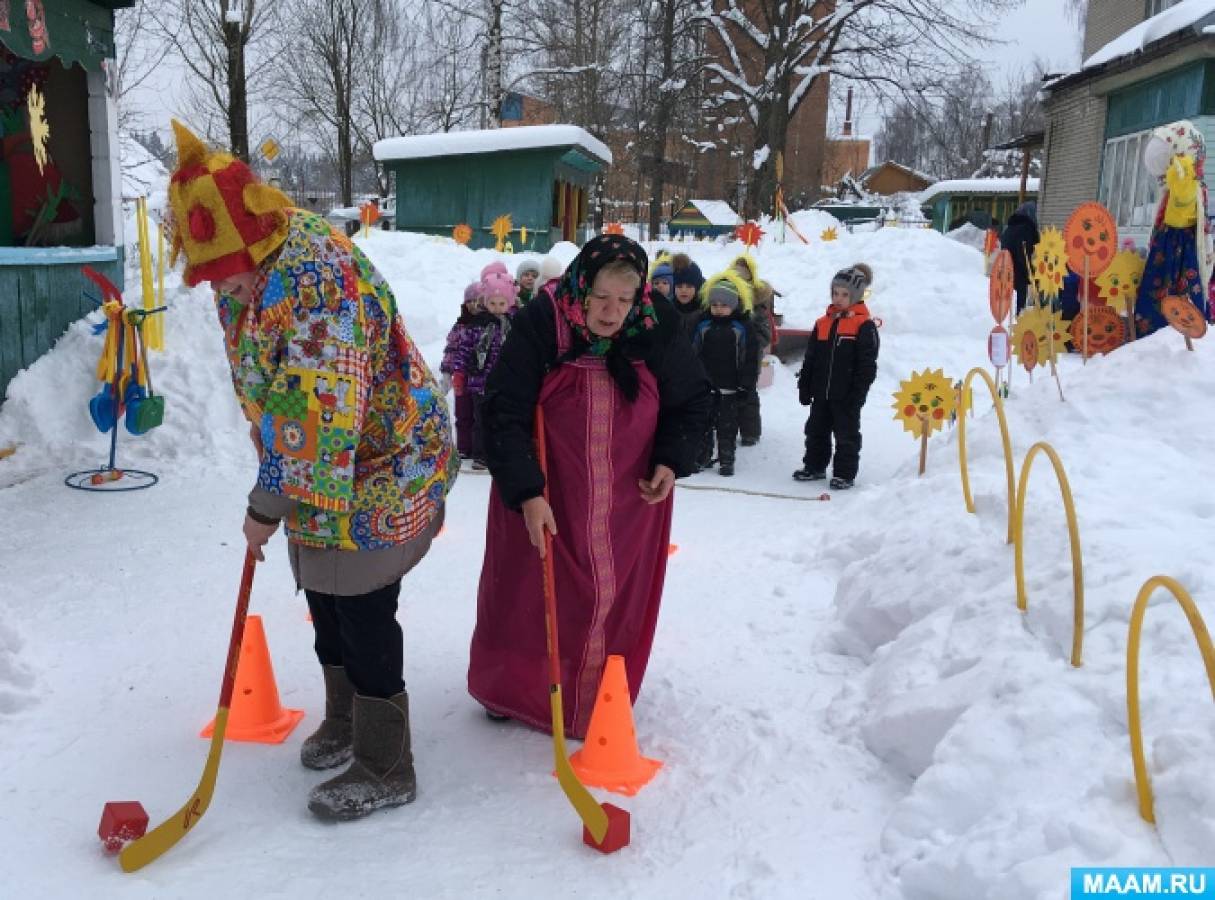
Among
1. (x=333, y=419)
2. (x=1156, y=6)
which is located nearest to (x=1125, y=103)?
(x=1156, y=6)

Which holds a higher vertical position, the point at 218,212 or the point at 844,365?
the point at 218,212

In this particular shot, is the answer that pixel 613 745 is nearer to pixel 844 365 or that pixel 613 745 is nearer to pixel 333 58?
pixel 844 365

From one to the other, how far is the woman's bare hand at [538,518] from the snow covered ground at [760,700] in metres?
0.78

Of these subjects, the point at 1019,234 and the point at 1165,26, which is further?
the point at 1165,26

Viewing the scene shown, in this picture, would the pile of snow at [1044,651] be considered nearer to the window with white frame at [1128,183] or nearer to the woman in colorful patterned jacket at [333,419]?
the woman in colorful patterned jacket at [333,419]

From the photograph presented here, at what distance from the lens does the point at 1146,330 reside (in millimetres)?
6086

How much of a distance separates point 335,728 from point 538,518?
0.97m

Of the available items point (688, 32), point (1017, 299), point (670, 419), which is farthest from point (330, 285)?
point (688, 32)

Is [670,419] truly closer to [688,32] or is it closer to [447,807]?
[447,807]

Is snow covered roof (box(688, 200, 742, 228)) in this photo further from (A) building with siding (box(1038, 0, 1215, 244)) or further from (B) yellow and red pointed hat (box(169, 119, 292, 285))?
(B) yellow and red pointed hat (box(169, 119, 292, 285))

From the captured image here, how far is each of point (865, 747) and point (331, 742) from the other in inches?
67.9

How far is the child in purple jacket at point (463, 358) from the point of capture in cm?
720

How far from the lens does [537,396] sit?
308 centimetres

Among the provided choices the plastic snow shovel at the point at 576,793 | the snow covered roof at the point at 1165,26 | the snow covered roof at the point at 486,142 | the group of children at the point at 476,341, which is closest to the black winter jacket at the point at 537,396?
the plastic snow shovel at the point at 576,793
